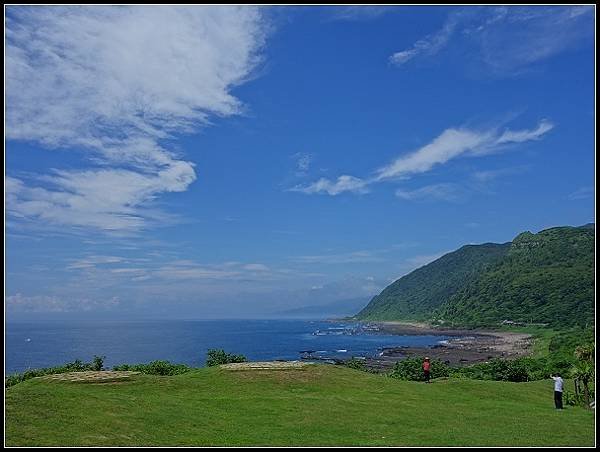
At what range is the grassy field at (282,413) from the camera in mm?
17859

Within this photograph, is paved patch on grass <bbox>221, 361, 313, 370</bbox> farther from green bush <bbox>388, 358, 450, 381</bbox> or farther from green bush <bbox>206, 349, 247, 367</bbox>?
green bush <bbox>388, 358, 450, 381</bbox>

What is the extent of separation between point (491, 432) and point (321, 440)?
21.7 feet

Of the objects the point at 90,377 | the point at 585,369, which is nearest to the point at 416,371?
the point at 585,369

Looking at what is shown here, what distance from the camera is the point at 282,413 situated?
73.0 feet

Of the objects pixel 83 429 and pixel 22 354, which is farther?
pixel 22 354

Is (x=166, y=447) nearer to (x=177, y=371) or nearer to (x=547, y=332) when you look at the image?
(x=177, y=371)

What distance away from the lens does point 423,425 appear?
20.9 metres

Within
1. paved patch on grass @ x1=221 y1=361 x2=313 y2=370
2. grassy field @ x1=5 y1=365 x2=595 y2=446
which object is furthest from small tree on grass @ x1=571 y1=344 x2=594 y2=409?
paved patch on grass @ x1=221 y1=361 x2=313 y2=370

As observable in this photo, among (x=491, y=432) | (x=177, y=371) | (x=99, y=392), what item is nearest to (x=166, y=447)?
(x=99, y=392)

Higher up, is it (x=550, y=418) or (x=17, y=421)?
(x=17, y=421)

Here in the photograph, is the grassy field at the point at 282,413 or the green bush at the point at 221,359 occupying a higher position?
the grassy field at the point at 282,413

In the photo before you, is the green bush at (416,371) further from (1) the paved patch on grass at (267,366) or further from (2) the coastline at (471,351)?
(2) the coastline at (471,351)

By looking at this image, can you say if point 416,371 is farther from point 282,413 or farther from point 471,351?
point 471,351

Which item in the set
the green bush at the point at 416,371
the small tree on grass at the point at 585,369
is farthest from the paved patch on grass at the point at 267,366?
the green bush at the point at 416,371
